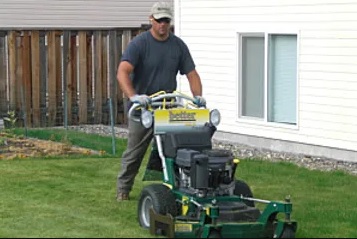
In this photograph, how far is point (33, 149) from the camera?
1441 centimetres

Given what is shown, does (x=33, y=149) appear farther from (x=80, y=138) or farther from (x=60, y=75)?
(x=60, y=75)

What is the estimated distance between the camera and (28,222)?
9.19 m

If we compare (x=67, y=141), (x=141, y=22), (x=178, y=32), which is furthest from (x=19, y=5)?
(x=67, y=141)

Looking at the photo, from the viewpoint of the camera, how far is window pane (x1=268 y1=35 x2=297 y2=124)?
47.7 feet

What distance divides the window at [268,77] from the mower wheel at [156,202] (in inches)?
236

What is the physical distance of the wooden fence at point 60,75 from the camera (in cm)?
1794

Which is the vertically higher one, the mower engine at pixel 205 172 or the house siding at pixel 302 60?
the house siding at pixel 302 60

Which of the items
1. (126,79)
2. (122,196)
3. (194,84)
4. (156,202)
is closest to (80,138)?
(122,196)

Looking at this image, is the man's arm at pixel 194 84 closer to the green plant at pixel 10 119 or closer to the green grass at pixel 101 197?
the green grass at pixel 101 197

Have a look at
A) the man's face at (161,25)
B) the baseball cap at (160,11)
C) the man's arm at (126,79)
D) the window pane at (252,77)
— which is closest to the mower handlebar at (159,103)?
the man's arm at (126,79)

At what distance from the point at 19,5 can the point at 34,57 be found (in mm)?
Answer: 3563

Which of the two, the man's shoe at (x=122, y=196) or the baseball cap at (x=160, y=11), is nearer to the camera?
the baseball cap at (x=160, y=11)

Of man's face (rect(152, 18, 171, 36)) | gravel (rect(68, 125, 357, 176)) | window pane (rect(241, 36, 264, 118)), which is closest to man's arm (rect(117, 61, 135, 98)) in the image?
man's face (rect(152, 18, 171, 36))

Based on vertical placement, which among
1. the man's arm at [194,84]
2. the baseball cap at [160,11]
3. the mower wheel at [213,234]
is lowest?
the mower wheel at [213,234]
